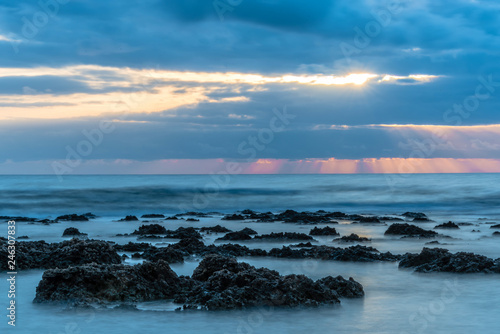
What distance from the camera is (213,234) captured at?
21.0 metres

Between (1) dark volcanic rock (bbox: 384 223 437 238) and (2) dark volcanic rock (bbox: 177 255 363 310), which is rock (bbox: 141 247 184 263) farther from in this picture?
(1) dark volcanic rock (bbox: 384 223 437 238)

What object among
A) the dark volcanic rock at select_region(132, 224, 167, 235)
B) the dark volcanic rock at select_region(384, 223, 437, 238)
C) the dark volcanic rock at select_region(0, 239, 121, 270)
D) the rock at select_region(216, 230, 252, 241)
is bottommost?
the dark volcanic rock at select_region(0, 239, 121, 270)

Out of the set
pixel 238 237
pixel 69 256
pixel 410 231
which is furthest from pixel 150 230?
pixel 69 256

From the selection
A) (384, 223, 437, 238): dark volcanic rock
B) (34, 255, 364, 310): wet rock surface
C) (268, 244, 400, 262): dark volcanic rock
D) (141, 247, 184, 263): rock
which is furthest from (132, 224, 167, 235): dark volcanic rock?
(34, 255, 364, 310): wet rock surface

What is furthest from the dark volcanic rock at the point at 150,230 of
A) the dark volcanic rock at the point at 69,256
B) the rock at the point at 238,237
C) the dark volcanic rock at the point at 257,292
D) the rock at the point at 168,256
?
the dark volcanic rock at the point at 257,292

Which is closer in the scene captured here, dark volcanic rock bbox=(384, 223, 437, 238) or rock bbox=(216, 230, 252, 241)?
rock bbox=(216, 230, 252, 241)

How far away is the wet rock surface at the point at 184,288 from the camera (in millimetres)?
8039

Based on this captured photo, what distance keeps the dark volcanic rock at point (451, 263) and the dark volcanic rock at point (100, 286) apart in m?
5.43

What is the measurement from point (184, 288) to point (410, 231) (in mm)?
12829

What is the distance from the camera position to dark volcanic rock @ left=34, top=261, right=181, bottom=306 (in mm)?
8289

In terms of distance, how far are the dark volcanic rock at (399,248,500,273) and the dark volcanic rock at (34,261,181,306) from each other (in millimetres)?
5433

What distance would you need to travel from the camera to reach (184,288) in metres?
8.93

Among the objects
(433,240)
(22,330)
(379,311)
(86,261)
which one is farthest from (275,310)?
(433,240)

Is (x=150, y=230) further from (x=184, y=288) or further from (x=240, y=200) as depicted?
(x=240, y=200)
